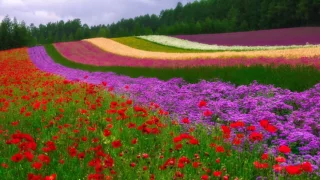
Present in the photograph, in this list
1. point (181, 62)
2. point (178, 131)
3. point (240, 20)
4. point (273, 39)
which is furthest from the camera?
point (240, 20)

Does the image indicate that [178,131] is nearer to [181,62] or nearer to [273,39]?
[181,62]

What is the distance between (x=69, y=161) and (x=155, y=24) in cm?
12214

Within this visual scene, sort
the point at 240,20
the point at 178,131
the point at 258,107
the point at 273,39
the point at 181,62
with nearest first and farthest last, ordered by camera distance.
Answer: the point at 178,131
the point at 258,107
the point at 181,62
the point at 273,39
the point at 240,20

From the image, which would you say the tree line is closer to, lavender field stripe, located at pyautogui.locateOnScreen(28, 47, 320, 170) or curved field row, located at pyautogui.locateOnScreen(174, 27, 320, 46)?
curved field row, located at pyautogui.locateOnScreen(174, 27, 320, 46)

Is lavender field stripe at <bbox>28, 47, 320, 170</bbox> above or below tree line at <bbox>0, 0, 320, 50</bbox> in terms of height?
below

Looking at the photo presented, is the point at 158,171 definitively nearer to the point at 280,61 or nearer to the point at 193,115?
the point at 193,115

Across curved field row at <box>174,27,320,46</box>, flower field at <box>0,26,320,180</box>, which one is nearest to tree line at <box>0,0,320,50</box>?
curved field row at <box>174,27,320,46</box>

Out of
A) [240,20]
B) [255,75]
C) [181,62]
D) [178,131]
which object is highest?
[240,20]

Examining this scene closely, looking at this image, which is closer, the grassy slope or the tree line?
the grassy slope

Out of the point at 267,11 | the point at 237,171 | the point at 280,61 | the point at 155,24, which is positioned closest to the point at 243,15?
the point at 267,11

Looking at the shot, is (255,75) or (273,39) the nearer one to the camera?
(255,75)

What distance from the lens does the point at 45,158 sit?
420 cm

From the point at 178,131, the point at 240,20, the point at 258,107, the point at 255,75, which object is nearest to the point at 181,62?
the point at 255,75

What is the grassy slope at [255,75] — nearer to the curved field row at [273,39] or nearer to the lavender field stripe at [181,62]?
the lavender field stripe at [181,62]
